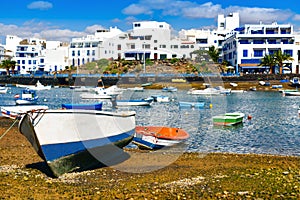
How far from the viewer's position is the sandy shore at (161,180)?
12148 millimetres

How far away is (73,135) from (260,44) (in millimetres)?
81219

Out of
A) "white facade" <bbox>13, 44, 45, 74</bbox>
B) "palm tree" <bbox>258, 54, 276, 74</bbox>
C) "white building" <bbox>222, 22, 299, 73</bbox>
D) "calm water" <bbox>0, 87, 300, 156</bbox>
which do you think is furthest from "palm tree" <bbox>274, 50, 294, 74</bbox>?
"white facade" <bbox>13, 44, 45, 74</bbox>

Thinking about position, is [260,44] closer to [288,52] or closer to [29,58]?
[288,52]

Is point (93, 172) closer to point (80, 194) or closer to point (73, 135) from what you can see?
point (73, 135)

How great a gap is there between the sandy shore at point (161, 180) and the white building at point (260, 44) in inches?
2892

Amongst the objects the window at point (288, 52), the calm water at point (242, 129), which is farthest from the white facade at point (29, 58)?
the calm water at point (242, 129)

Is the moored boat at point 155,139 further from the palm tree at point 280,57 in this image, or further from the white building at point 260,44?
the white building at point 260,44

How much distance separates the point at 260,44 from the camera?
8981 centimetres

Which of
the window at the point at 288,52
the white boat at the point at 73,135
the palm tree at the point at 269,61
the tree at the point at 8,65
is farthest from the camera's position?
the tree at the point at 8,65

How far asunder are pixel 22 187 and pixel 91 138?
2893 millimetres

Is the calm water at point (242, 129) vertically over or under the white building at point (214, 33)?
under

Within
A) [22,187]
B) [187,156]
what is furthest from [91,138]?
[187,156]

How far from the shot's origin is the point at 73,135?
46.2ft

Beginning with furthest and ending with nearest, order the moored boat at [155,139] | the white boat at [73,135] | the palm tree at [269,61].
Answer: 1. the palm tree at [269,61]
2. the moored boat at [155,139]
3. the white boat at [73,135]
